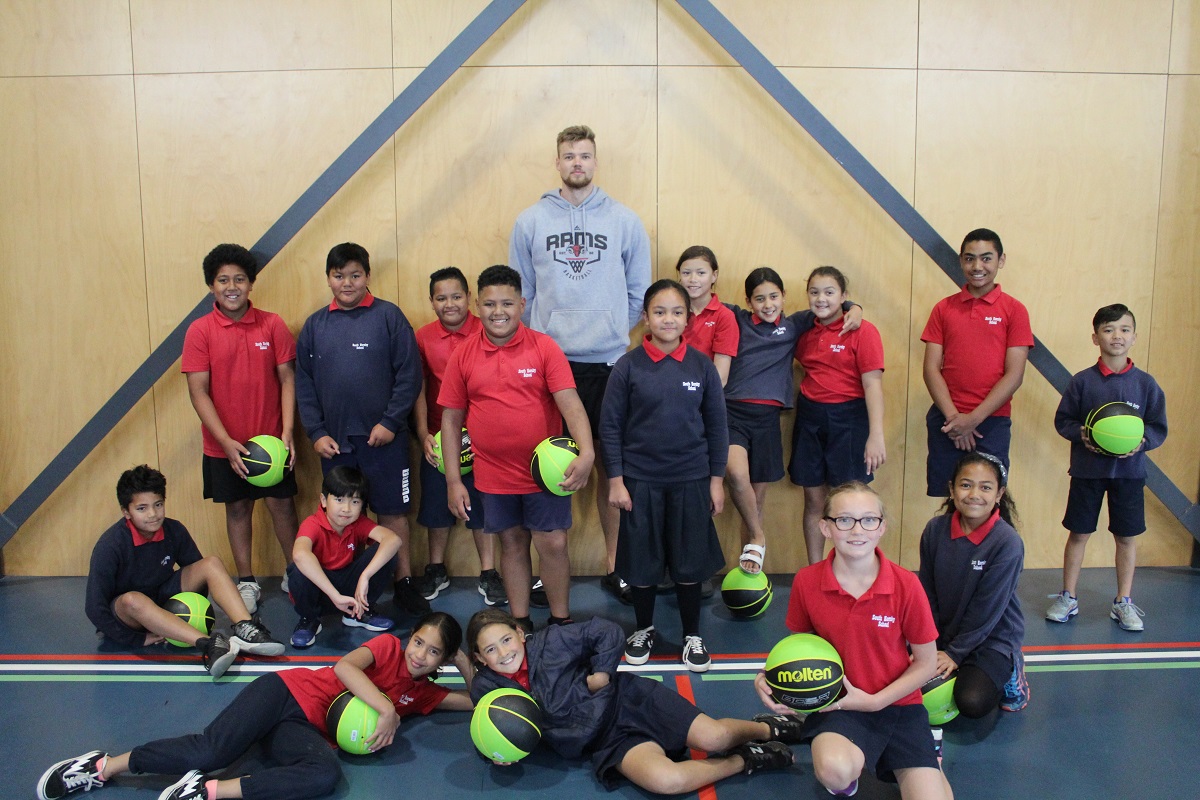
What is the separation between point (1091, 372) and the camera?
178 inches

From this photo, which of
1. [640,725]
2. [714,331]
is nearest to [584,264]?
[714,331]

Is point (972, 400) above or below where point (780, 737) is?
above

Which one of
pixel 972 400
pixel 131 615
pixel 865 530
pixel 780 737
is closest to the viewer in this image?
pixel 865 530

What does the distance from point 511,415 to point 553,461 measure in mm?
320

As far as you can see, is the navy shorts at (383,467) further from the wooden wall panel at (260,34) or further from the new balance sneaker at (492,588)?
the wooden wall panel at (260,34)

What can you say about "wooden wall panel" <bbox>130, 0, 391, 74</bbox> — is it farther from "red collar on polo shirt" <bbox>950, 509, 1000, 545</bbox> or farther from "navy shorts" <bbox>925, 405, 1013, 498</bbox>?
"red collar on polo shirt" <bbox>950, 509, 1000, 545</bbox>

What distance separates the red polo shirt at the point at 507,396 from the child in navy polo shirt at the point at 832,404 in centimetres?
163

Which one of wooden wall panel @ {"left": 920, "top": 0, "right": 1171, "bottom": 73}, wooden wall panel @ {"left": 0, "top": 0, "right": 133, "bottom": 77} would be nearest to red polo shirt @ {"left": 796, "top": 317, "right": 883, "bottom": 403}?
wooden wall panel @ {"left": 920, "top": 0, "right": 1171, "bottom": 73}

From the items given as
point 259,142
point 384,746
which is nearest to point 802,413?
point 384,746

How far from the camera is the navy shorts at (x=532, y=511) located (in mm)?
4141

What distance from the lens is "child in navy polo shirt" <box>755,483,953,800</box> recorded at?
288 centimetres

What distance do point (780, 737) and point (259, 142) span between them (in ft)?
14.5

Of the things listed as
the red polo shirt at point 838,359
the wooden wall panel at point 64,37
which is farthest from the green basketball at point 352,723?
the wooden wall panel at point 64,37

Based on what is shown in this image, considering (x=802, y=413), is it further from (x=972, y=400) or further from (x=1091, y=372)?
(x=1091, y=372)
